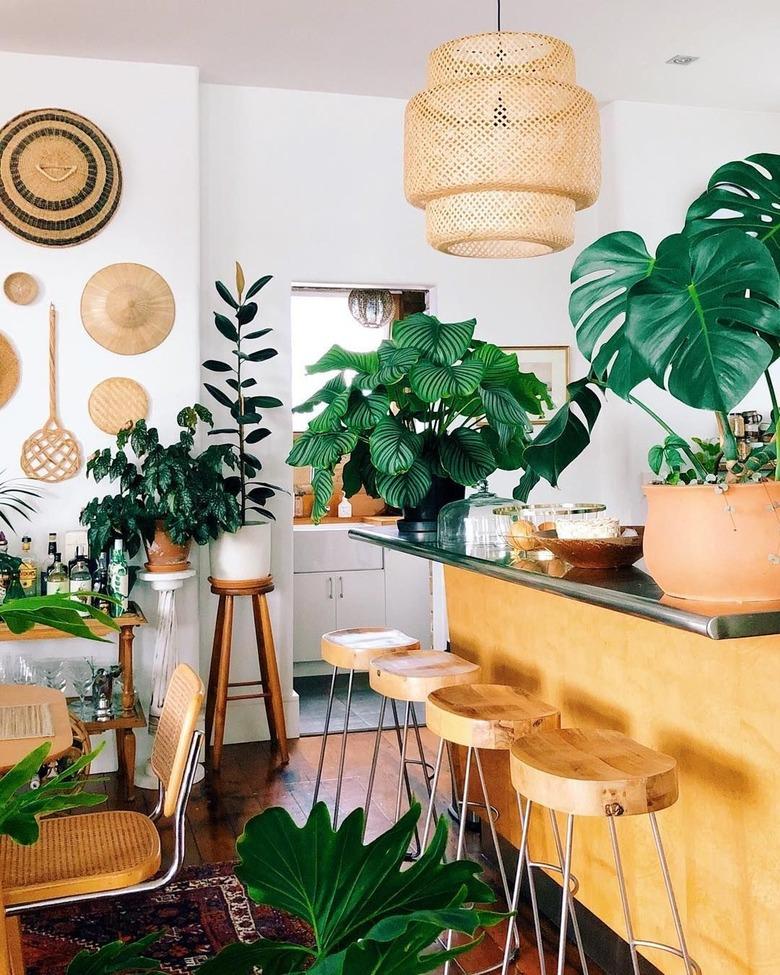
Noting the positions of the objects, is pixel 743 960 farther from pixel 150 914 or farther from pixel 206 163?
pixel 206 163

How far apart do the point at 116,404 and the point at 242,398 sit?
1.94ft

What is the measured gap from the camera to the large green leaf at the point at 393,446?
336 cm

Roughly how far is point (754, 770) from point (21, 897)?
154 cm

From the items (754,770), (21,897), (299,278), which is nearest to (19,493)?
(299,278)

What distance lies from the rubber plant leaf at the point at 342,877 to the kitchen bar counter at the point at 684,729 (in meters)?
0.85

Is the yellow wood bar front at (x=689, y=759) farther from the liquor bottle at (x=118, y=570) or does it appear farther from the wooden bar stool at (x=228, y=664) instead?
the liquor bottle at (x=118, y=570)

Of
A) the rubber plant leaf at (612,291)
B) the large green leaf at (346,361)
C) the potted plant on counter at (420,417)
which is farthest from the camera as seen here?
the large green leaf at (346,361)

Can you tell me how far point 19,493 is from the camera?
439 cm

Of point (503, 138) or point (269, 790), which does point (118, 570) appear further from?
point (503, 138)

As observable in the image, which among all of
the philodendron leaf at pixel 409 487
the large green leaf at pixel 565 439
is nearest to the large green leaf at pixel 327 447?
the philodendron leaf at pixel 409 487

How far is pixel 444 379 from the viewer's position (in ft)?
10.7

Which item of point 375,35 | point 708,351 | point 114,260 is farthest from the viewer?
point 114,260

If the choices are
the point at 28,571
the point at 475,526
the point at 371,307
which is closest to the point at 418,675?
the point at 475,526

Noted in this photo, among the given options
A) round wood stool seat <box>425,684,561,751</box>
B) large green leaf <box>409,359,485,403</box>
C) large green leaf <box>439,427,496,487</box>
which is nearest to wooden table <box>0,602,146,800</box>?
large green leaf <box>439,427,496,487</box>
